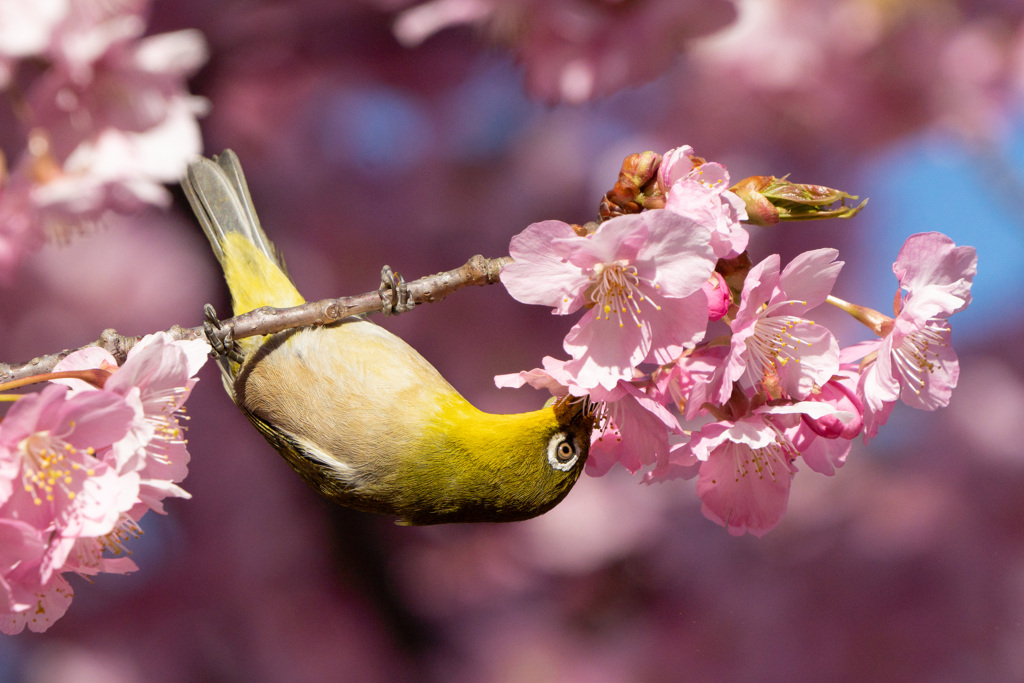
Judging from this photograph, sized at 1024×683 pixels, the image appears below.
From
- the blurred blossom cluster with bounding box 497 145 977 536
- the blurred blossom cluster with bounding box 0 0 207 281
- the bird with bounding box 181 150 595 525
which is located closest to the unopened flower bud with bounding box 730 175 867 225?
the blurred blossom cluster with bounding box 497 145 977 536

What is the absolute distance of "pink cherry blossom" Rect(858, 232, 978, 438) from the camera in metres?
1.14

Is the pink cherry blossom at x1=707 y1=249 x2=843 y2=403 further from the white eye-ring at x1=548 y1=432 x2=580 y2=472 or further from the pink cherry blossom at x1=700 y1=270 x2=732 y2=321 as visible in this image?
the white eye-ring at x1=548 y1=432 x2=580 y2=472

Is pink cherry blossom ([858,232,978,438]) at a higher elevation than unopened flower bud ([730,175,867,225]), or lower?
lower

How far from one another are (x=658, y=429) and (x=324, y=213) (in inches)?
121

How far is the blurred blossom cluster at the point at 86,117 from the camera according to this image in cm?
193

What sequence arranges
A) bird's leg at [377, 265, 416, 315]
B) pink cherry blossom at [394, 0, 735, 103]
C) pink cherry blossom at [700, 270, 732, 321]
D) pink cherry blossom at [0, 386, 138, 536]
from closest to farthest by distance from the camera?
pink cherry blossom at [0, 386, 138, 536], pink cherry blossom at [700, 270, 732, 321], bird's leg at [377, 265, 416, 315], pink cherry blossom at [394, 0, 735, 103]

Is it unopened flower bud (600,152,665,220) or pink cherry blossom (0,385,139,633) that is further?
unopened flower bud (600,152,665,220)

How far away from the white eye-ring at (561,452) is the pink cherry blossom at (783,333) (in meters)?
0.43

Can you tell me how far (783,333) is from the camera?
3.74 feet

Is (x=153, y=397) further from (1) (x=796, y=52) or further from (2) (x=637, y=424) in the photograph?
(1) (x=796, y=52)

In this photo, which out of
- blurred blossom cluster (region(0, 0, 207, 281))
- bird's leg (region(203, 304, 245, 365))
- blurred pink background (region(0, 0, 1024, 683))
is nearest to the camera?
bird's leg (region(203, 304, 245, 365))

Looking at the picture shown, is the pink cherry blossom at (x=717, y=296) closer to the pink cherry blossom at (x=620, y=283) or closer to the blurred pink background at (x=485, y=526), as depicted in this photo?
the pink cherry blossom at (x=620, y=283)

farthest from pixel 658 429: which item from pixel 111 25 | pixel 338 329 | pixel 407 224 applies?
pixel 407 224

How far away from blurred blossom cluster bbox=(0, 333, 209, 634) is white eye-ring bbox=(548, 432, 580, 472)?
70cm
